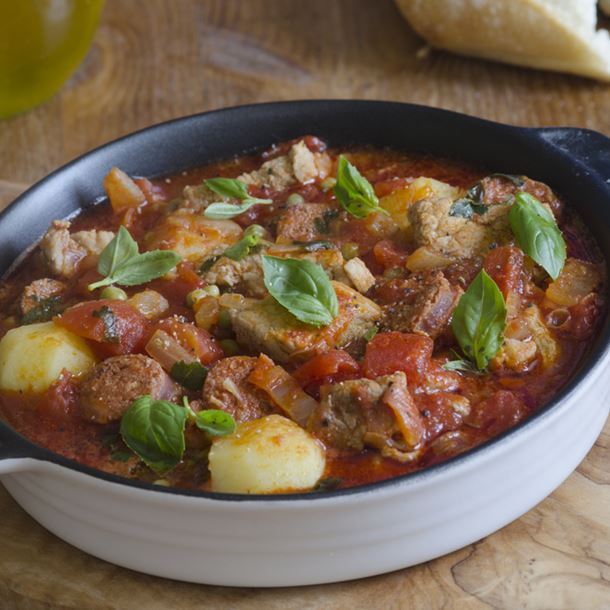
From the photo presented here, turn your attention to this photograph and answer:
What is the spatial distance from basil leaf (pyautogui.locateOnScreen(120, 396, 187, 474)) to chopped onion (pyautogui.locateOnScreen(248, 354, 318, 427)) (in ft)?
1.29

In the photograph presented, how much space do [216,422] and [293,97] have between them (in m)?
4.26

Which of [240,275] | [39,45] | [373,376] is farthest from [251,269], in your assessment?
[39,45]

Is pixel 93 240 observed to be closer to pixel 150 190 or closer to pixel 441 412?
pixel 150 190

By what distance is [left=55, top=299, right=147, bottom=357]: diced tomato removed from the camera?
424 cm

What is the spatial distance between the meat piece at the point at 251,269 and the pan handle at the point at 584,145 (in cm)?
127

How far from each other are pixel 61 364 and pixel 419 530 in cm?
152

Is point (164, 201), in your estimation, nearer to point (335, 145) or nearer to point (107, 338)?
point (335, 145)

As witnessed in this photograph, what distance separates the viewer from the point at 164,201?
17.8 feet

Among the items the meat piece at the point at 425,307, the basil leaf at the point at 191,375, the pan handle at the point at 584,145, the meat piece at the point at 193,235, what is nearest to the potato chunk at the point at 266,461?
the basil leaf at the point at 191,375

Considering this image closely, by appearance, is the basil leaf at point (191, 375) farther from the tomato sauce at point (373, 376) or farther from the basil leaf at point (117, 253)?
the basil leaf at point (117, 253)

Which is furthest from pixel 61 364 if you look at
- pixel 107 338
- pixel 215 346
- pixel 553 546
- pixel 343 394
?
pixel 553 546

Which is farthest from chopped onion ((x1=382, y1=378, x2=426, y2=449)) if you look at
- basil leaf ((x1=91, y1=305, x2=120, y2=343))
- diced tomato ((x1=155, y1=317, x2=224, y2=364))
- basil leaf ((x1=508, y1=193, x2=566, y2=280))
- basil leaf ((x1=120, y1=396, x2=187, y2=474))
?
basil leaf ((x1=91, y1=305, x2=120, y2=343))

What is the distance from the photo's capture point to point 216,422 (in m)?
3.72

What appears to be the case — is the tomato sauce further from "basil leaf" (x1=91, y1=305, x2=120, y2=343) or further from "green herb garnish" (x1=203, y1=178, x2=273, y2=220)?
"green herb garnish" (x1=203, y1=178, x2=273, y2=220)
